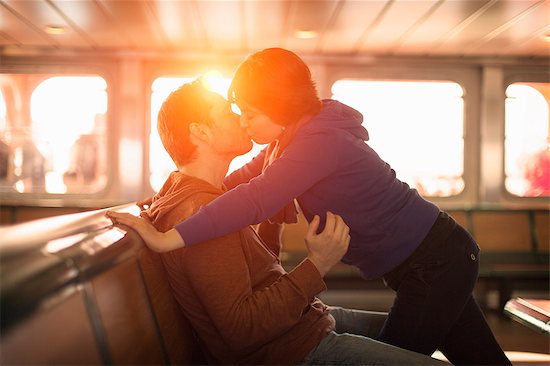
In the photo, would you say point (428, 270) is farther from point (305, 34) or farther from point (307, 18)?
point (305, 34)

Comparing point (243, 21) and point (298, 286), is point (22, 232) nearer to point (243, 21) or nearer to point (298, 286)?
point (298, 286)

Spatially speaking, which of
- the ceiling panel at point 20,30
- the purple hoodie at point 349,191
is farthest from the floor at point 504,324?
the ceiling panel at point 20,30

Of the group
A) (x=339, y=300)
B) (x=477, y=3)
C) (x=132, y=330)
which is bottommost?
(x=339, y=300)

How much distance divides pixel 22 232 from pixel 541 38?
5746mm

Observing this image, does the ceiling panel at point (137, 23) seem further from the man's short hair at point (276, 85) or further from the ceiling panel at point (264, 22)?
the man's short hair at point (276, 85)

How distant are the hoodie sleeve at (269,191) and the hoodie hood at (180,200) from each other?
0.13 m

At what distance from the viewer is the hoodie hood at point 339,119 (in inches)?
70.1

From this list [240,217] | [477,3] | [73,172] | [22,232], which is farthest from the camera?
[73,172]

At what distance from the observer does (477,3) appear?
14.8 feet

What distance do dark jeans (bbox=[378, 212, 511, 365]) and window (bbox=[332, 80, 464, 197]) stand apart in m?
5.06

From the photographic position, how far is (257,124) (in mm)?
1849

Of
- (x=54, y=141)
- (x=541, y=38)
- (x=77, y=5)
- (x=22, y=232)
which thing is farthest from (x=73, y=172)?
(x=22, y=232)

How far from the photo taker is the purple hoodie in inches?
63.3

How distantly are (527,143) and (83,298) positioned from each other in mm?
6971
